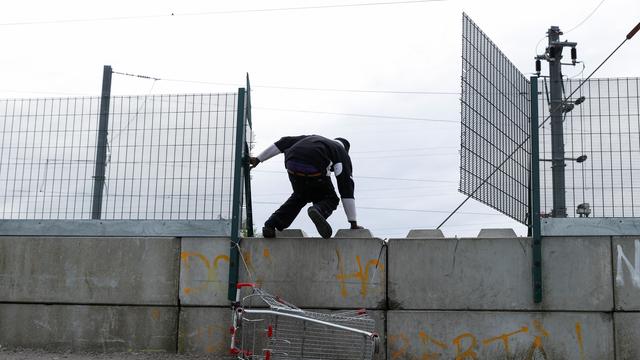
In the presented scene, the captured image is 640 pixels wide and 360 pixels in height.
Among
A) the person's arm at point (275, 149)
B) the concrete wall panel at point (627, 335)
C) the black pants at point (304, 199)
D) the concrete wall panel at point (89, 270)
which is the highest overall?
the person's arm at point (275, 149)

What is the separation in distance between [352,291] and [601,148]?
271cm

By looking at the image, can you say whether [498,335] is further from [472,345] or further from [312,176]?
[312,176]

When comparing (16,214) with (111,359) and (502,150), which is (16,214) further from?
(502,150)

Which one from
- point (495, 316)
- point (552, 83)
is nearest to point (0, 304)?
point (495, 316)

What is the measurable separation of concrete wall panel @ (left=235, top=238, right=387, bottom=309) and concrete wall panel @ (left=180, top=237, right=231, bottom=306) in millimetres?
211

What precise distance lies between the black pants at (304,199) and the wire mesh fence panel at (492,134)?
1.30 metres

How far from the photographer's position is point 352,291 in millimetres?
6504

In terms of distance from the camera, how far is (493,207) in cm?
701

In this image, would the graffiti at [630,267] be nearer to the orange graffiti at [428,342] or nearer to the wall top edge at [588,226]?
the wall top edge at [588,226]

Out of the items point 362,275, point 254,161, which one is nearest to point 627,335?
point 362,275

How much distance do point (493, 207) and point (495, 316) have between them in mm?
1218

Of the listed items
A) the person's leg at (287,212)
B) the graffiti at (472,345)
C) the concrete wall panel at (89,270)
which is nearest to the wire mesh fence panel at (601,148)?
the graffiti at (472,345)

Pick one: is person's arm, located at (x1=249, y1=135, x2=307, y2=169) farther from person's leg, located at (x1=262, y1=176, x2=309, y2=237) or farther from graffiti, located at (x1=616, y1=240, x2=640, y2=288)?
graffiti, located at (x1=616, y1=240, x2=640, y2=288)

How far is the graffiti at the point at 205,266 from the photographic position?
674 centimetres
